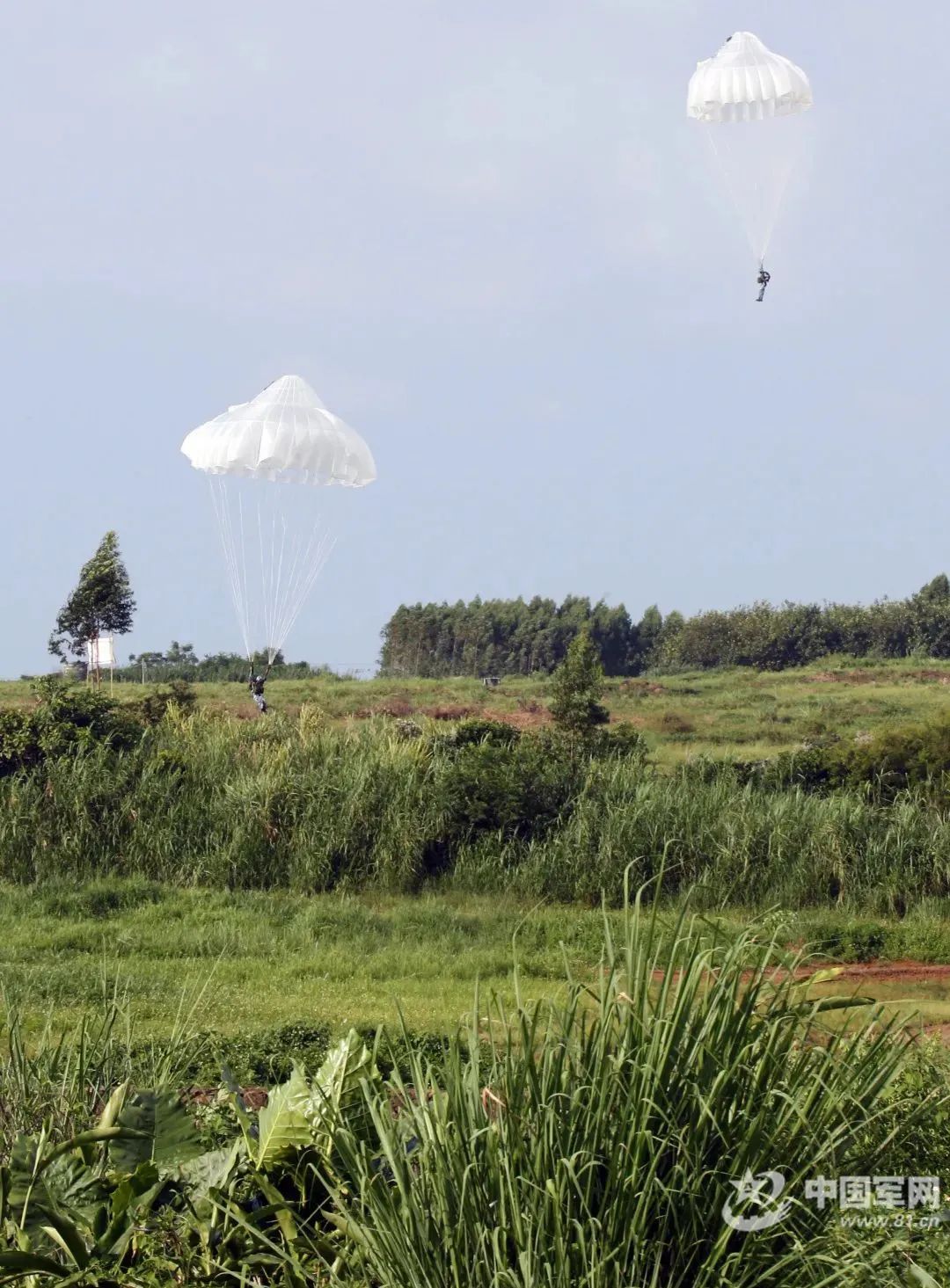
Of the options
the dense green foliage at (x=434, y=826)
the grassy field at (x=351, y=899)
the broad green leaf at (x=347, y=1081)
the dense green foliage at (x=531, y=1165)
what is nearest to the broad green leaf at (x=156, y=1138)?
the dense green foliage at (x=531, y=1165)

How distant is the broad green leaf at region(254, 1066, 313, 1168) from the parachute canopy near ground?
13.2 meters

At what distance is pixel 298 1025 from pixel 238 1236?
179 inches

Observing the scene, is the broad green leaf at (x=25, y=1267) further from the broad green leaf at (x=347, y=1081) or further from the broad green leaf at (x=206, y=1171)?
the broad green leaf at (x=347, y=1081)

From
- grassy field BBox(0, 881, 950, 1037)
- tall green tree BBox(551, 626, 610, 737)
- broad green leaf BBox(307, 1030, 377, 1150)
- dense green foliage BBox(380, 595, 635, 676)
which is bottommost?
grassy field BBox(0, 881, 950, 1037)

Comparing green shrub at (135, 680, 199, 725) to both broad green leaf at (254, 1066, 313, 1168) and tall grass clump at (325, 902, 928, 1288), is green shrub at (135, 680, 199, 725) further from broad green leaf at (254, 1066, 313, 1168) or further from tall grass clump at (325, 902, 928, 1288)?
tall grass clump at (325, 902, 928, 1288)

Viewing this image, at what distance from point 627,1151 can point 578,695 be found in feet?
57.1

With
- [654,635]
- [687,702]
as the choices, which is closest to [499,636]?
[654,635]

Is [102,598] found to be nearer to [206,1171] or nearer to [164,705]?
[164,705]

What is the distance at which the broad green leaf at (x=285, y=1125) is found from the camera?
2.82m

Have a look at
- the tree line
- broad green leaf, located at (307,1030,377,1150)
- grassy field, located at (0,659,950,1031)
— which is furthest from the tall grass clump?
the tree line

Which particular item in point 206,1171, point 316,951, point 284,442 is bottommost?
point 316,951

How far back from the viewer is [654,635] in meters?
51.2

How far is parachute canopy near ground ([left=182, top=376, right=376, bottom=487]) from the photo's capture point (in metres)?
15.7

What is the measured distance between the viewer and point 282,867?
12.9 meters
